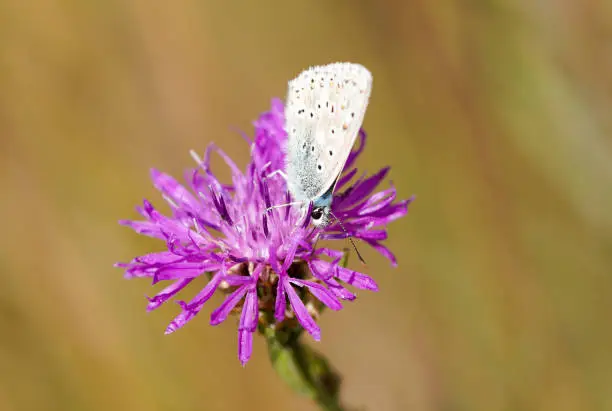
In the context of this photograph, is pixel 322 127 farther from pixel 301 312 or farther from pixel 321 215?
pixel 301 312

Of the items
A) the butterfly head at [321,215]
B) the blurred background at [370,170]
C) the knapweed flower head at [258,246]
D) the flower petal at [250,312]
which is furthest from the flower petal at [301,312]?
the blurred background at [370,170]

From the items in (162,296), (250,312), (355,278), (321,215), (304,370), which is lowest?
(304,370)

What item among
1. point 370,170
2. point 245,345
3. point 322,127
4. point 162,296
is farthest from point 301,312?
point 370,170

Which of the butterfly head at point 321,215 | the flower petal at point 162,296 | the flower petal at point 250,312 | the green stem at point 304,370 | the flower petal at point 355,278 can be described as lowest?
the green stem at point 304,370

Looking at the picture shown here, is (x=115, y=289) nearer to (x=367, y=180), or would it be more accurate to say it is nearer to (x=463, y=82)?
(x=367, y=180)

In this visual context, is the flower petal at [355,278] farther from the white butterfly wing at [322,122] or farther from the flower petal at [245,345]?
the flower petal at [245,345]

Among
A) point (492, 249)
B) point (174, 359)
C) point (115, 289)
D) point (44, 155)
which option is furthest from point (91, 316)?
point (492, 249)
